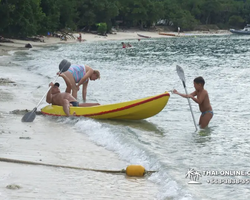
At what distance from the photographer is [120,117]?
10.3m

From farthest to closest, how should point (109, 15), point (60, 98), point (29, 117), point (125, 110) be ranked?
point (109, 15), point (60, 98), point (125, 110), point (29, 117)

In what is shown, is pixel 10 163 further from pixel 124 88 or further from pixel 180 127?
pixel 124 88

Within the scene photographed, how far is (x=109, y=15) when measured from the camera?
302 ft

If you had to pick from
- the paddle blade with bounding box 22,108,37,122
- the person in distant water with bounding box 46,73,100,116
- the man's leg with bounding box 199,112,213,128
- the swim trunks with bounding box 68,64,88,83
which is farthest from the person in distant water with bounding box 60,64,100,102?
the man's leg with bounding box 199,112,213,128

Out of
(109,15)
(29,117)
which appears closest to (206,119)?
(29,117)

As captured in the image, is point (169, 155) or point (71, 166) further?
point (169, 155)

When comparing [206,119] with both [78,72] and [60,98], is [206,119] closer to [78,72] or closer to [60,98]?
[60,98]

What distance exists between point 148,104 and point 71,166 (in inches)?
143

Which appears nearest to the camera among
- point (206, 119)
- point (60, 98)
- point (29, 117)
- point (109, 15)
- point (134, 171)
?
point (134, 171)

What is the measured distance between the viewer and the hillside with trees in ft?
160

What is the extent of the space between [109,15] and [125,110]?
84293 mm

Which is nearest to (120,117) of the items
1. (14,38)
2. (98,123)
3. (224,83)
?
(98,123)

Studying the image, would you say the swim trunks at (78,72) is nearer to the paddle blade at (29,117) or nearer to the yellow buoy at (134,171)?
the paddle blade at (29,117)

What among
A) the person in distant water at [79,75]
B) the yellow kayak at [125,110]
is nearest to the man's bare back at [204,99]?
the yellow kayak at [125,110]
